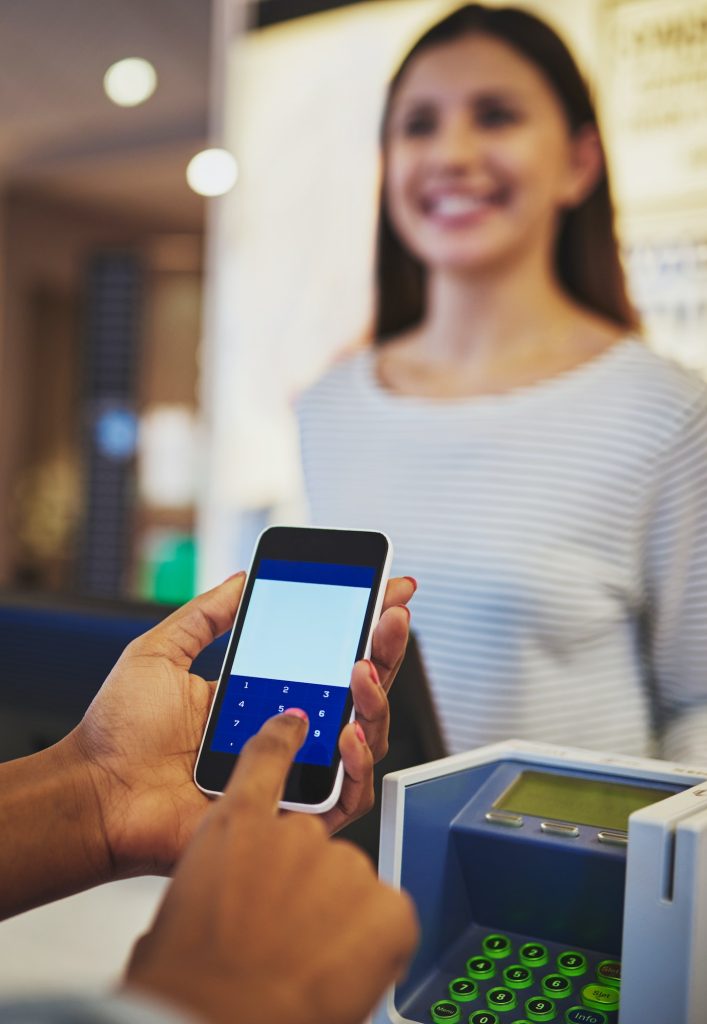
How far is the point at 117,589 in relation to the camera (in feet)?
18.7

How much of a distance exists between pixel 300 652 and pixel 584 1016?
0.33m

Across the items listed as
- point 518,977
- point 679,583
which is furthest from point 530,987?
point 679,583

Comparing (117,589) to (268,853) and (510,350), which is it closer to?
(510,350)

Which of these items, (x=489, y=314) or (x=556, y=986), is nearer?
(x=556, y=986)

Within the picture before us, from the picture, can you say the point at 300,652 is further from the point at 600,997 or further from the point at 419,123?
the point at 419,123

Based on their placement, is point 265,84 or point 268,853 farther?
point 265,84

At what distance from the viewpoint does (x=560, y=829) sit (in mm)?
861

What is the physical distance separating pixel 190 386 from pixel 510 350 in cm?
389

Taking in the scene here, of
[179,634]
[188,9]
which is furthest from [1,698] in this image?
[188,9]

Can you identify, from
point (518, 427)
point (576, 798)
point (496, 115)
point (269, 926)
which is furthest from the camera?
point (496, 115)

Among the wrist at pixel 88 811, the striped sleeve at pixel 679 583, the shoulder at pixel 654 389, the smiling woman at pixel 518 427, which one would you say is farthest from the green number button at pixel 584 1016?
the shoulder at pixel 654 389

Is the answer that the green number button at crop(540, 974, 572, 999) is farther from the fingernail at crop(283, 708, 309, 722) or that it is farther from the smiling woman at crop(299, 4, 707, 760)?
the smiling woman at crop(299, 4, 707, 760)

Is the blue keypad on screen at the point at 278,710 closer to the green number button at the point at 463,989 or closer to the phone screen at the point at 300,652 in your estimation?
the phone screen at the point at 300,652

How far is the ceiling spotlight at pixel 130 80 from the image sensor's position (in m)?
3.63
